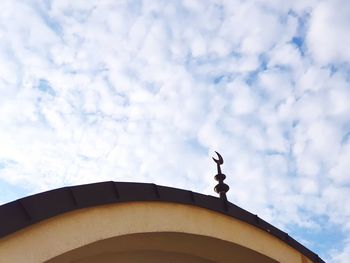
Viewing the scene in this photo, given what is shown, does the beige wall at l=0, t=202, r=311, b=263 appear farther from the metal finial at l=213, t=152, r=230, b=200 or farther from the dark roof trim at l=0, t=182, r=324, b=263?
the metal finial at l=213, t=152, r=230, b=200

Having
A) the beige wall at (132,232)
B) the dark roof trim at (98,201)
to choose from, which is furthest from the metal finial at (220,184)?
the beige wall at (132,232)

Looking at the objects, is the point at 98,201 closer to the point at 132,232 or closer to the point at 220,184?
the point at 132,232

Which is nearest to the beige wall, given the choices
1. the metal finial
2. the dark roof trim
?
the dark roof trim

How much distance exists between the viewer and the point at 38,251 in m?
5.49

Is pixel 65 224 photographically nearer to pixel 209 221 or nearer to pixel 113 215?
pixel 113 215

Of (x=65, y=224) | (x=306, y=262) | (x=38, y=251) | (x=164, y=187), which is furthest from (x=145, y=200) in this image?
(x=306, y=262)

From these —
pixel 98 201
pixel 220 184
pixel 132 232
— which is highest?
pixel 220 184

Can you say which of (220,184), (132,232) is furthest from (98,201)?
(220,184)

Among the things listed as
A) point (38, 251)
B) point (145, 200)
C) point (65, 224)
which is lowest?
point (38, 251)

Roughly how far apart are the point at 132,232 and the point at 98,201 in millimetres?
676

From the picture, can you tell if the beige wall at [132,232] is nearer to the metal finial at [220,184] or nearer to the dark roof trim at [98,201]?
the dark roof trim at [98,201]

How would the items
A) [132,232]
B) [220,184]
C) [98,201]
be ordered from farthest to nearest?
1. [220,184]
2. [132,232]
3. [98,201]

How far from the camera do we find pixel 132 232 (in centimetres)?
641

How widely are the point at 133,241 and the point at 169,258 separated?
1.13 metres
